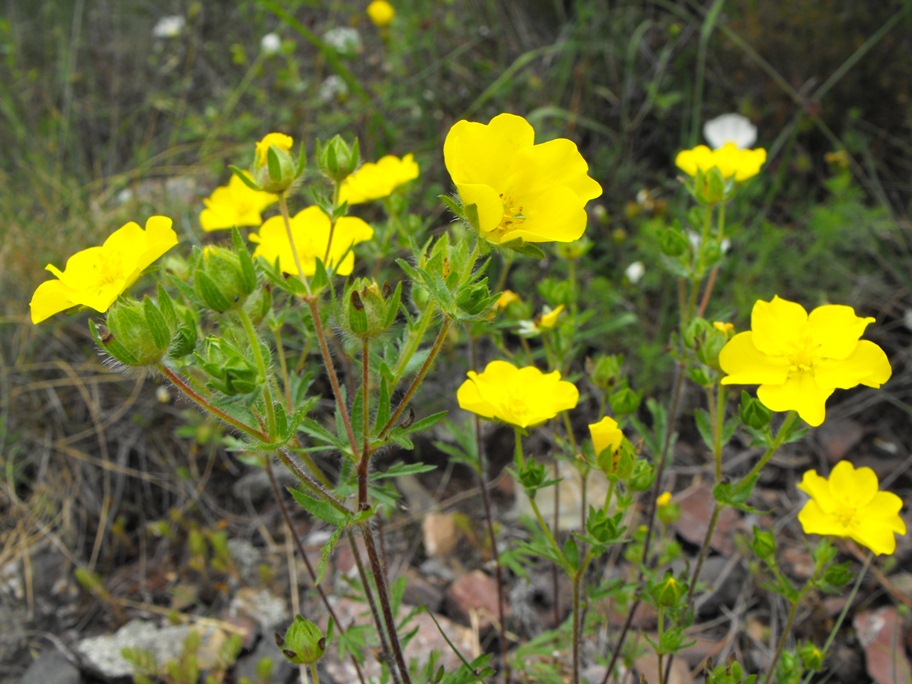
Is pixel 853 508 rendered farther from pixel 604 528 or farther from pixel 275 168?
pixel 275 168

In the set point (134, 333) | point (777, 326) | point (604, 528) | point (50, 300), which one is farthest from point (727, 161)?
point (50, 300)

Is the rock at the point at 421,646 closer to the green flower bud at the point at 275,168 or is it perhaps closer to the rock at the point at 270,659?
the rock at the point at 270,659

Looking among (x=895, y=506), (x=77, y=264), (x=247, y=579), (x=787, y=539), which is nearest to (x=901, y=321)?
(x=787, y=539)

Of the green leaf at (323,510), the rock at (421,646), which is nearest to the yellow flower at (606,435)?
the green leaf at (323,510)

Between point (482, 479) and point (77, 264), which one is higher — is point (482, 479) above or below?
below

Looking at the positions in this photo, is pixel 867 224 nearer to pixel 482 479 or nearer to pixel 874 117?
pixel 874 117
